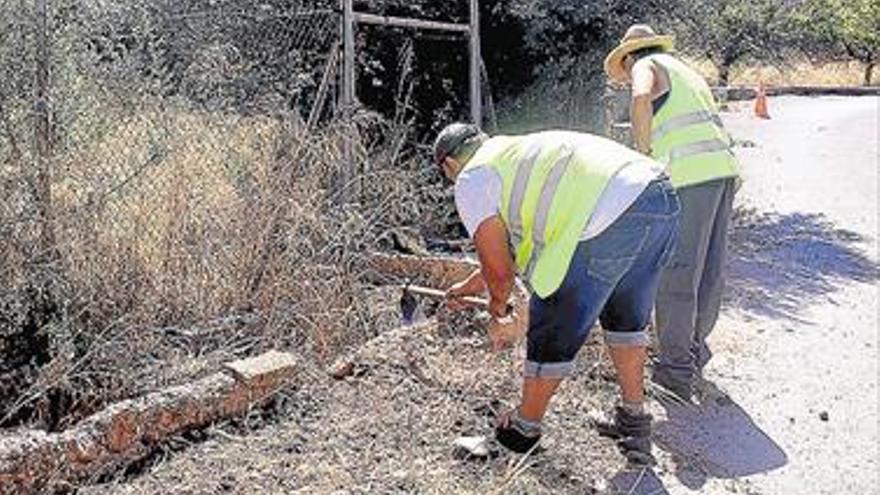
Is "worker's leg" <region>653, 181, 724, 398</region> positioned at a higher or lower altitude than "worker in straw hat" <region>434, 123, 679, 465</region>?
lower

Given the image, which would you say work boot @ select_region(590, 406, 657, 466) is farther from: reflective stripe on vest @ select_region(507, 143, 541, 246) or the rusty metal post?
the rusty metal post

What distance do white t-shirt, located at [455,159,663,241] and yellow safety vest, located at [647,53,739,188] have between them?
123cm

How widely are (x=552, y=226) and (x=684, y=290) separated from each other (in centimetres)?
146

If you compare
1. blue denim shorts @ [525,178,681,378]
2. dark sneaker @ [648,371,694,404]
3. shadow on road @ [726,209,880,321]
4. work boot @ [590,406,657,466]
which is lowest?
shadow on road @ [726,209,880,321]

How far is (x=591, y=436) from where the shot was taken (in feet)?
14.9

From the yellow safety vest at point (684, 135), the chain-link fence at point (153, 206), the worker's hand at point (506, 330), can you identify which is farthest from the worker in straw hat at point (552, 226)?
the chain-link fence at point (153, 206)

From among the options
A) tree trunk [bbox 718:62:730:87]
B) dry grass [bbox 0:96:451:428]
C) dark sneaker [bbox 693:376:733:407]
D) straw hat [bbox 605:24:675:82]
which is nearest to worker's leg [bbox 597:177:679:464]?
dark sneaker [bbox 693:376:733:407]

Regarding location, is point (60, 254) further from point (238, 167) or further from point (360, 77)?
point (360, 77)

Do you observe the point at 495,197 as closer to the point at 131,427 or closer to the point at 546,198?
the point at 546,198

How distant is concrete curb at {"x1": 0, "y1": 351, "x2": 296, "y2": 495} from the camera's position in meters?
3.52

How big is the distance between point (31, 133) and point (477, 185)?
6.70 ft

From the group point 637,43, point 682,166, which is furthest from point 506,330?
point 637,43

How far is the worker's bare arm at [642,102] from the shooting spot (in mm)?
5066

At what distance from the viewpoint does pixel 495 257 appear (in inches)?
154
